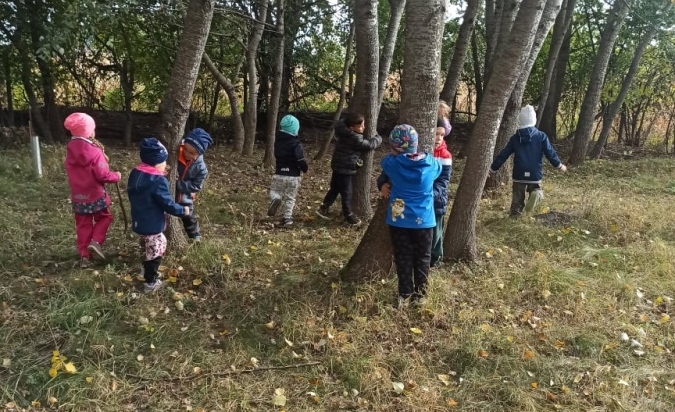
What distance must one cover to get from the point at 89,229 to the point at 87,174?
1.86 feet

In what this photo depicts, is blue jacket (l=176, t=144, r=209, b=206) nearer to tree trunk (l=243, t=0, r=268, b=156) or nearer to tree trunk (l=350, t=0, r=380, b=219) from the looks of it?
tree trunk (l=350, t=0, r=380, b=219)

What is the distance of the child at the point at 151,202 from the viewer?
4.48 m

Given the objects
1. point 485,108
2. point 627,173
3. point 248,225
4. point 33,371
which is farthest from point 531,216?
point 33,371

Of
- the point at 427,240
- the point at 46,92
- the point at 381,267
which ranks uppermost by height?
the point at 46,92

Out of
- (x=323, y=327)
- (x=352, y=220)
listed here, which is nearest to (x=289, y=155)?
(x=352, y=220)

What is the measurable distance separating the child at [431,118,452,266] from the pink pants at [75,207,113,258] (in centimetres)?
325

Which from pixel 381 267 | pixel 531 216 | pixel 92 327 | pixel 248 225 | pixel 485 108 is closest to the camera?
pixel 92 327

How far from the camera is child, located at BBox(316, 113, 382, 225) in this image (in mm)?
6449

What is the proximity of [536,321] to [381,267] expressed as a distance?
4.66 ft

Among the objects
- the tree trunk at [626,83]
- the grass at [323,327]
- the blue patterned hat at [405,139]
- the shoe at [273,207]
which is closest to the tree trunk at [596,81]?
the tree trunk at [626,83]

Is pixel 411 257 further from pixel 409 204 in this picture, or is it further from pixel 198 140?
pixel 198 140

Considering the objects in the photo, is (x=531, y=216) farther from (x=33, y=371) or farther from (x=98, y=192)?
(x=33, y=371)

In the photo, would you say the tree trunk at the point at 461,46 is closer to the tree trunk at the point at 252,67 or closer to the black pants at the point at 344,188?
the tree trunk at the point at 252,67

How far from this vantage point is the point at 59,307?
4.25 m
